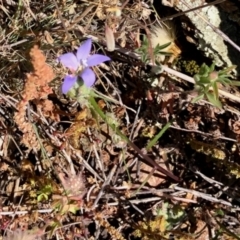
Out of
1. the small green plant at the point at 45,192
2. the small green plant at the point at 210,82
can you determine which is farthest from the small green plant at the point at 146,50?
the small green plant at the point at 45,192

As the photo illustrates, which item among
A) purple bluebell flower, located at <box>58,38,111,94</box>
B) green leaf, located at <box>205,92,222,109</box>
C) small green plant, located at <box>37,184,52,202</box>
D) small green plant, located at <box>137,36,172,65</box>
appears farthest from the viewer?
small green plant, located at <box>37,184,52,202</box>

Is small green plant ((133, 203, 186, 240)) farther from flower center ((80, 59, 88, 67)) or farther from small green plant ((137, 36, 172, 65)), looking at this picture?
flower center ((80, 59, 88, 67))

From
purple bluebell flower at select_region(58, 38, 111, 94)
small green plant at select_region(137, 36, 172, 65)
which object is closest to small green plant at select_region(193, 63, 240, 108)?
small green plant at select_region(137, 36, 172, 65)

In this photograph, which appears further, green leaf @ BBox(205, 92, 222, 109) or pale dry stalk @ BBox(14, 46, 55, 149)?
green leaf @ BBox(205, 92, 222, 109)

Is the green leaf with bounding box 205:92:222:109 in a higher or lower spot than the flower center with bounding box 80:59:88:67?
lower

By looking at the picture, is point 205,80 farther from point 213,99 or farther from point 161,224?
point 161,224

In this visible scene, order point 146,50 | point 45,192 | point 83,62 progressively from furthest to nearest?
point 45,192, point 146,50, point 83,62

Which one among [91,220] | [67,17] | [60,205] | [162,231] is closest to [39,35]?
[67,17]

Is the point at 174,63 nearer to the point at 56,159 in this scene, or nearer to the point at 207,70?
the point at 207,70

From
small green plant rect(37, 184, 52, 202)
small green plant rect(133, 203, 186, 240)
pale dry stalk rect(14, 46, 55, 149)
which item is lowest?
small green plant rect(133, 203, 186, 240)

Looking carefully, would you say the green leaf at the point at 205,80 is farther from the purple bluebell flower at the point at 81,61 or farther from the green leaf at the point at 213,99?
the purple bluebell flower at the point at 81,61

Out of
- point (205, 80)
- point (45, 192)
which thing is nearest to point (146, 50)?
point (205, 80)
